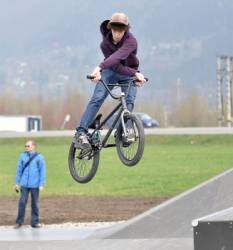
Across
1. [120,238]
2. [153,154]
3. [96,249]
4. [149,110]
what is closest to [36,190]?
[120,238]

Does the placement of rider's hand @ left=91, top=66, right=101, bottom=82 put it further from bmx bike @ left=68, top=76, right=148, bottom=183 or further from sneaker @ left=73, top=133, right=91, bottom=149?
sneaker @ left=73, top=133, right=91, bottom=149

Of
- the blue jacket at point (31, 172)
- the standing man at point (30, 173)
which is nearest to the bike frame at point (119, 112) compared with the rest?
the standing man at point (30, 173)

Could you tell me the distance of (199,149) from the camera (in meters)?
52.9

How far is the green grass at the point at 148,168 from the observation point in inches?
1394

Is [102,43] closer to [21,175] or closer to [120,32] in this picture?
[120,32]

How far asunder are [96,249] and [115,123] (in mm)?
5201

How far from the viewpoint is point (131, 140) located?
476 inches

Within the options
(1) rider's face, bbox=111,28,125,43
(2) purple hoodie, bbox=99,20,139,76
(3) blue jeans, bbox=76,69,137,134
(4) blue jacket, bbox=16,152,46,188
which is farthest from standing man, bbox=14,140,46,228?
(1) rider's face, bbox=111,28,125,43

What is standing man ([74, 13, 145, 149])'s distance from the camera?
11.7 metres

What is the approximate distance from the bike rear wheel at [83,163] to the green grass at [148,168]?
19675mm

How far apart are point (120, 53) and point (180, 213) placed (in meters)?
8.89

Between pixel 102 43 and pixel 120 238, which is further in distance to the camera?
pixel 120 238

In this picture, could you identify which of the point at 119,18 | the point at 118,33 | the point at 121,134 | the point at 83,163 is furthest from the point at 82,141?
the point at 119,18

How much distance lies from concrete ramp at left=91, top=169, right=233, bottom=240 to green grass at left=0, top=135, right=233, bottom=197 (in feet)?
40.9
